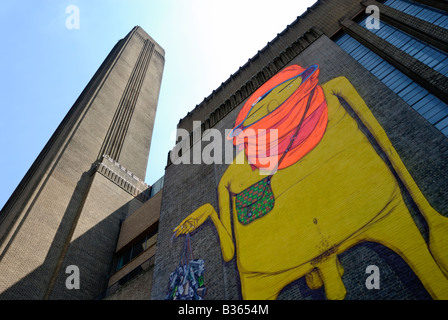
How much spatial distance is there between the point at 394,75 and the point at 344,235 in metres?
7.65

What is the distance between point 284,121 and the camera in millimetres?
15680

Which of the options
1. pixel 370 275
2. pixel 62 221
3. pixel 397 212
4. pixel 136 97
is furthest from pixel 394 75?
pixel 136 97

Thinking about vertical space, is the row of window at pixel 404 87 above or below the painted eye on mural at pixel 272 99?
below

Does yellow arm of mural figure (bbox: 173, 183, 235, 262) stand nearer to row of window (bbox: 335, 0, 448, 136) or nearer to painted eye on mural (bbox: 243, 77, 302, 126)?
painted eye on mural (bbox: 243, 77, 302, 126)

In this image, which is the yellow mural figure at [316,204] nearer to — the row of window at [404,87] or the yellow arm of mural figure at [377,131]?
the yellow arm of mural figure at [377,131]

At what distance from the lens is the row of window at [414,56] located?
38.6ft

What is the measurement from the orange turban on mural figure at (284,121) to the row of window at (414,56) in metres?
2.45

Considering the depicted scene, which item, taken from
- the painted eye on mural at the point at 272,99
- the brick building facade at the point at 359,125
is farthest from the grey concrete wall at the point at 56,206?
the painted eye on mural at the point at 272,99

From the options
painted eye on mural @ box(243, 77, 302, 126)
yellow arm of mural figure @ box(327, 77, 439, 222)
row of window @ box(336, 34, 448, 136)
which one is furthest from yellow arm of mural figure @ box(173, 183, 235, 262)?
row of window @ box(336, 34, 448, 136)

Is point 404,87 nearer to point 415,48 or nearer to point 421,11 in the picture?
point 415,48

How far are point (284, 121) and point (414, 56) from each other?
237 inches

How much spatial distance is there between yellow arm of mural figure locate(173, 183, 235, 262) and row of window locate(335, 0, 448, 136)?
845cm

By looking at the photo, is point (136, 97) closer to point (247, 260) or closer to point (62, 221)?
point (62, 221)

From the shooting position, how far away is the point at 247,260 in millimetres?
12477
